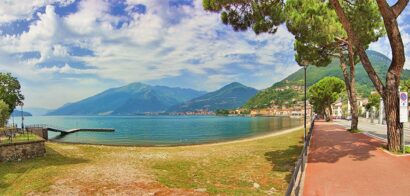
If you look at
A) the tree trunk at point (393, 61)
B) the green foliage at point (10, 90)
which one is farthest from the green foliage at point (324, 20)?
the green foliage at point (10, 90)

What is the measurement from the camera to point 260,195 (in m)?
13.0

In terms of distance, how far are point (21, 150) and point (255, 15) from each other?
21207 millimetres

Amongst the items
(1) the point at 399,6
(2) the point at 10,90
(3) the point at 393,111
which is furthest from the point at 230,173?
(2) the point at 10,90

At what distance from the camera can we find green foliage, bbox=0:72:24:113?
5885 centimetres

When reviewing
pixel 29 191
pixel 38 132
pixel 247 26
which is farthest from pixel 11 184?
pixel 38 132

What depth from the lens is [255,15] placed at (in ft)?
57.0

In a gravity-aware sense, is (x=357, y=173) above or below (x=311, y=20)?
below

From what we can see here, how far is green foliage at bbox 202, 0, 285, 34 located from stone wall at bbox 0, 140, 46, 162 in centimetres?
1930

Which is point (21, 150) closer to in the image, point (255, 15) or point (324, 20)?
point (255, 15)

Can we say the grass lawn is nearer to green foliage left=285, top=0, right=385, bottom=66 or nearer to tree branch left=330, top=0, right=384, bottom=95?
tree branch left=330, top=0, right=384, bottom=95

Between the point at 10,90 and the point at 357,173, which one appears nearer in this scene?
the point at 357,173

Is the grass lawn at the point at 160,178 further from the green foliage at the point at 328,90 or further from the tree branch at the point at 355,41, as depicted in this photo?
the green foliage at the point at 328,90

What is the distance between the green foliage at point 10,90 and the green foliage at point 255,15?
2142 inches

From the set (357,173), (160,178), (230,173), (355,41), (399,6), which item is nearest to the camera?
(357,173)
